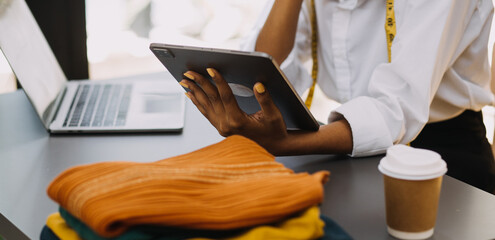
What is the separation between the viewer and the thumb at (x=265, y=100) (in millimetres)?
779

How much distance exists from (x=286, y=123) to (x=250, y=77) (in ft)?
0.53

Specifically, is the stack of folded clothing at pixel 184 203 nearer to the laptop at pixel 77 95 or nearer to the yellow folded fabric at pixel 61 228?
the yellow folded fabric at pixel 61 228

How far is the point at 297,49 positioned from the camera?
4.66 feet

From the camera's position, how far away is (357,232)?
0.65 m

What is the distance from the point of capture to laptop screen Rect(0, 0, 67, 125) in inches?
41.5

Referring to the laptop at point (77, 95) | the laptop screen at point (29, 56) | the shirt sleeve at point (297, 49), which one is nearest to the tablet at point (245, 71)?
the laptop at point (77, 95)

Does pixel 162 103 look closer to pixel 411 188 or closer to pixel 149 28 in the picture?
pixel 411 188

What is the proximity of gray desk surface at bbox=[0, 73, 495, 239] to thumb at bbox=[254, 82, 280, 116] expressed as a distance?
10cm

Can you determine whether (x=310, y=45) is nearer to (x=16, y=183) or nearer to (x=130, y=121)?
(x=130, y=121)

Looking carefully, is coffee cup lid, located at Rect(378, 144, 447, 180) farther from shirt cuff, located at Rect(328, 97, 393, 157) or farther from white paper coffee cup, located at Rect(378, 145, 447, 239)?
shirt cuff, located at Rect(328, 97, 393, 157)

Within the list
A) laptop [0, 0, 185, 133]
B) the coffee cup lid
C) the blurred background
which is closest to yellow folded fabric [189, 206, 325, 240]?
Result: the coffee cup lid

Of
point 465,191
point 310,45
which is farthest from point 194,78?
point 310,45

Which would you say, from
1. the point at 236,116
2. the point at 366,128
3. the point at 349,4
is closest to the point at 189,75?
the point at 236,116

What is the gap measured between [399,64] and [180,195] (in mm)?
614
